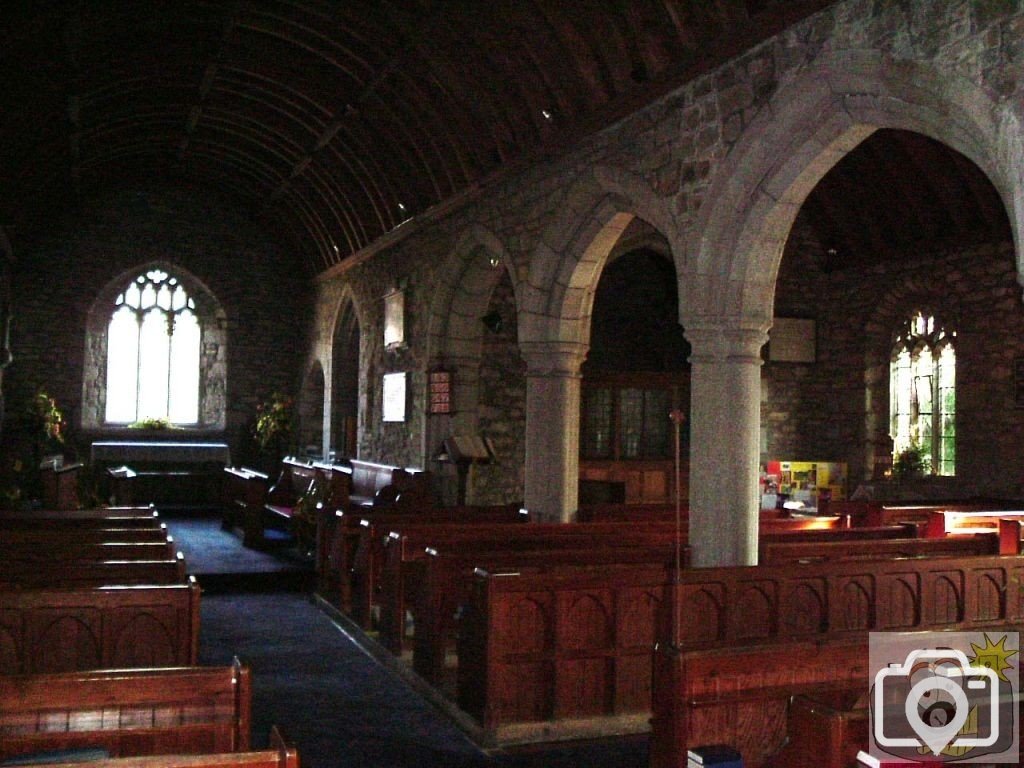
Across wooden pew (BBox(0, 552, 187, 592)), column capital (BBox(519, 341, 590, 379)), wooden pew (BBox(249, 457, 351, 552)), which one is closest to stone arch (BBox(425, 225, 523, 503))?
wooden pew (BBox(249, 457, 351, 552))

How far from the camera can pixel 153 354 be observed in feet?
59.9

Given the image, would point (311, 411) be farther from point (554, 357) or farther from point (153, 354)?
point (554, 357)

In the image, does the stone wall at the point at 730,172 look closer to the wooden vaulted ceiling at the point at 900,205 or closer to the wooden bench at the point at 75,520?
the wooden vaulted ceiling at the point at 900,205

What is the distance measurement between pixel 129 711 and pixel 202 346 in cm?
1587

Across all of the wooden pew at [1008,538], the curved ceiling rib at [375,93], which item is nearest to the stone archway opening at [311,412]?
the curved ceiling rib at [375,93]

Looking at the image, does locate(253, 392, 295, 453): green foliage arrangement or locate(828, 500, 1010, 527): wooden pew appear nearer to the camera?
locate(828, 500, 1010, 527): wooden pew

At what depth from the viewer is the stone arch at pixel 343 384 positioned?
16.6m

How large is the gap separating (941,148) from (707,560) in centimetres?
581

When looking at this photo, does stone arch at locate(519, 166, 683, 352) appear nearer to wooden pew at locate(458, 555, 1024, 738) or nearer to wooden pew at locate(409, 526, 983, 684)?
wooden pew at locate(409, 526, 983, 684)

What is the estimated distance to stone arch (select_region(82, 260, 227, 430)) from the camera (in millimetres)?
17500

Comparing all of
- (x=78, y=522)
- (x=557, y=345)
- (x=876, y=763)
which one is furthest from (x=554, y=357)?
(x=876, y=763)

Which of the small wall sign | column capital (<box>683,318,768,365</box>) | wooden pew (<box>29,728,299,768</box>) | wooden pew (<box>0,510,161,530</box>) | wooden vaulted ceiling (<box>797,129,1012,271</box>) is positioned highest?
wooden vaulted ceiling (<box>797,129,1012,271</box>)

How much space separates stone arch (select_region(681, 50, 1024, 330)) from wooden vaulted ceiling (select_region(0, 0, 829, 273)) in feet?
1.74

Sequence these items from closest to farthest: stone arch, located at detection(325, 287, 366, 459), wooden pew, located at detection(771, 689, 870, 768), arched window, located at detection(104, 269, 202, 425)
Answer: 1. wooden pew, located at detection(771, 689, 870, 768)
2. stone arch, located at detection(325, 287, 366, 459)
3. arched window, located at detection(104, 269, 202, 425)
